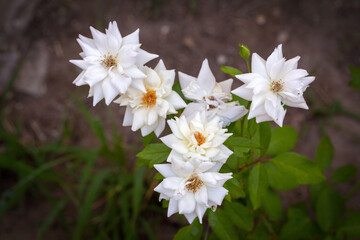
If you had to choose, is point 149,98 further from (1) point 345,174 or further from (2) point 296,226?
(1) point 345,174

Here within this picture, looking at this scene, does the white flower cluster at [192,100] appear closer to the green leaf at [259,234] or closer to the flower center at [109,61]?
the flower center at [109,61]

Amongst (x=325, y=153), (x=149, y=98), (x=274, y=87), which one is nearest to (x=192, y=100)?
(x=149, y=98)

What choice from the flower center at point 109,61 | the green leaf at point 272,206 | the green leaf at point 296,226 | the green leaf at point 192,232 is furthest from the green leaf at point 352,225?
the flower center at point 109,61

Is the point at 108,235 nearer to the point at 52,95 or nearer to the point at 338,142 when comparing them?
the point at 52,95

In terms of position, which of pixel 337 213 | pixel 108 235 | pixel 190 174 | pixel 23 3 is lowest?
pixel 108 235

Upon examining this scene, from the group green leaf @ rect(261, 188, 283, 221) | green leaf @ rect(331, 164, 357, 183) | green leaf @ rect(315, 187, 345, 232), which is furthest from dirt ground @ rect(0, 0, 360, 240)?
green leaf @ rect(261, 188, 283, 221)

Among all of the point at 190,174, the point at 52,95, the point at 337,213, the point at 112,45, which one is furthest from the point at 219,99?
the point at 52,95

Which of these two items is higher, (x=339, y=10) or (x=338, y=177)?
(x=339, y=10)
